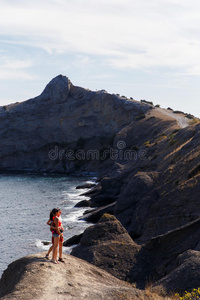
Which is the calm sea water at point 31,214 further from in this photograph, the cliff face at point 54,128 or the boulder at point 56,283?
the cliff face at point 54,128

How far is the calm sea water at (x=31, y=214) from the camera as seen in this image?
34.4 m

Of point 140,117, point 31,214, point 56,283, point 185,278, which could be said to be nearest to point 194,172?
point 185,278

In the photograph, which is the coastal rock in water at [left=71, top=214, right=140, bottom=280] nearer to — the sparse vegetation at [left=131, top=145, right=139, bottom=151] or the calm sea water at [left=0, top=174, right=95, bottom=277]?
the calm sea water at [left=0, top=174, right=95, bottom=277]

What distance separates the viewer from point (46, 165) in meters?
123

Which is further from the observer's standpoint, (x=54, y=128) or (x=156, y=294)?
(x=54, y=128)

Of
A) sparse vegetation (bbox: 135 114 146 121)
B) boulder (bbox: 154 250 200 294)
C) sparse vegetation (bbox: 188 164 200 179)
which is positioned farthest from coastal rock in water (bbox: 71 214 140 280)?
→ sparse vegetation (bbox: 135 114 146 121)

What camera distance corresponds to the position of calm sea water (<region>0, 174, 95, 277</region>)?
34.4 m

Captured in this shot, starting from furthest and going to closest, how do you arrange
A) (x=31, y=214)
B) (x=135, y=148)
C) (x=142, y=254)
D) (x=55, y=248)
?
(x=135, y=148) → (x=31, y=214) → (x=142, y=254) → (x=55, y=248)

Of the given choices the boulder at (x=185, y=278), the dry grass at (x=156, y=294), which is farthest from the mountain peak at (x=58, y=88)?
the dry grass at (x=156, y=294)

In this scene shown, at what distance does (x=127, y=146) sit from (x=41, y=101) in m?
43.7

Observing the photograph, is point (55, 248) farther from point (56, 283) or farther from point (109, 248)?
point (109, 248)

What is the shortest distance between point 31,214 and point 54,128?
249 feet

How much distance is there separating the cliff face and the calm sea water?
126 feet

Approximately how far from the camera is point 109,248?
20.1m
